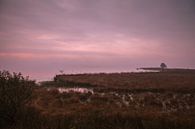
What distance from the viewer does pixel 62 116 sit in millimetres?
13320

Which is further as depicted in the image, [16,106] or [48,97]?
[48,97]

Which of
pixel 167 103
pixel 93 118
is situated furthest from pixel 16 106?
pixel 167 103

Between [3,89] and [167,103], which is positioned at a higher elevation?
[3,89]

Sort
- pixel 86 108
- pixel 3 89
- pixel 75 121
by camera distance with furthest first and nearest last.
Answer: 1. pixel 86 108
2. pixel 3 89
3. pixel 75 121

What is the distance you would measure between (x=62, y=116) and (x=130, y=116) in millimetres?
3778

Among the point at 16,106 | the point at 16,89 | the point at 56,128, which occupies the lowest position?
the point at 56,128

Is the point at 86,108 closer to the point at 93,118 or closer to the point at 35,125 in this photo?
the point at 93,118

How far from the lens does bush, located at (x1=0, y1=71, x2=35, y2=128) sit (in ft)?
41.3

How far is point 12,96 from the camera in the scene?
12.8 m

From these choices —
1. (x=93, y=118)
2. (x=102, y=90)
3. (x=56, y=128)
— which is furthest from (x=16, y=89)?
(x=102, y=90)

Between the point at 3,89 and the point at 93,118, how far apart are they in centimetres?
507

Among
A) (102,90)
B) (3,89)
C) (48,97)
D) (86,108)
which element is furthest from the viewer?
(102,90)

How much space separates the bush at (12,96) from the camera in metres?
12.6

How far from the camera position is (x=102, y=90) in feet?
98.2
